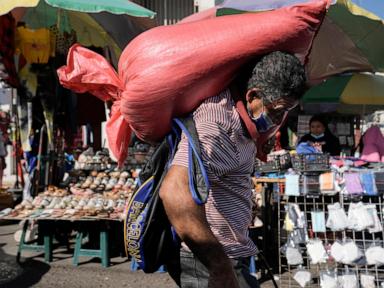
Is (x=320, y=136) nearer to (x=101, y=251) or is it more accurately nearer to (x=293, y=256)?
(x=293, y=256)

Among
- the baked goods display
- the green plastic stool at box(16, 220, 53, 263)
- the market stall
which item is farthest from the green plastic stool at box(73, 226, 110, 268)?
the green plastic stool at box(16, 220, 53, 263)

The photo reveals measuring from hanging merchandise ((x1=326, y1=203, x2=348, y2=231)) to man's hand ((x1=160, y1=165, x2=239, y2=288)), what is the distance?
3.21m

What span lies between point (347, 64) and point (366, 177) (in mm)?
3649

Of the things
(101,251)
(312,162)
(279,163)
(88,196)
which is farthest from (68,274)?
(312,162)

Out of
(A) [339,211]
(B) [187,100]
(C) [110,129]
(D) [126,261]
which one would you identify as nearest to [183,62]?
(B) [187,100]

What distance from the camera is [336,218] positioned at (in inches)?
177

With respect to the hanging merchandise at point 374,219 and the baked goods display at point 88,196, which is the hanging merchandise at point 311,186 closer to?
the hanging merchandise at point 374,219

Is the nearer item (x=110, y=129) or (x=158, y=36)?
(x=158, y=36)

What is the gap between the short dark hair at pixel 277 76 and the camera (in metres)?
1.64

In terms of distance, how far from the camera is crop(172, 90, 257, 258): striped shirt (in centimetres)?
157

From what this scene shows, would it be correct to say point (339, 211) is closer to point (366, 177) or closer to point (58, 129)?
point (366, 177)

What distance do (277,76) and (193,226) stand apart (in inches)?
22.8

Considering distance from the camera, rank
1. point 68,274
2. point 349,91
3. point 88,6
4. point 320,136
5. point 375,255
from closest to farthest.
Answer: point 375,255 → point 88,6 → point 68,274 → point 320,136 → point 349,91

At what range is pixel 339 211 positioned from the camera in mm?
4527
